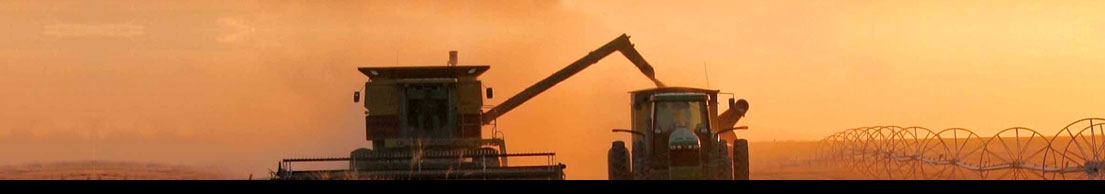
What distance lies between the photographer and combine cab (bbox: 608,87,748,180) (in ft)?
100

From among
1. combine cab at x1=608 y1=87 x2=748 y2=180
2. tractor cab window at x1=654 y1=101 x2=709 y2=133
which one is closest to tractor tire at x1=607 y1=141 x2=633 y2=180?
combine cab at x1=608 y1=87 x2=748 y2=180

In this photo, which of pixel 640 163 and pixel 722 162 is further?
pixel 640 163

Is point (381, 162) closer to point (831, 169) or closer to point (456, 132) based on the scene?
point (456, 132)

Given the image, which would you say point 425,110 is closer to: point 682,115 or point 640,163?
point 640,163

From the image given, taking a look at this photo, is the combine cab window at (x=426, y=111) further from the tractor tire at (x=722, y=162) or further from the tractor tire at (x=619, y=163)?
the tractor tire at (x=722, y=162)

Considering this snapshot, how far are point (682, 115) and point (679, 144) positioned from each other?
129cm

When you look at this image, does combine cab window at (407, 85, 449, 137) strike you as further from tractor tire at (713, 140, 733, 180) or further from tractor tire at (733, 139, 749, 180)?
tractor tire at (713, 140, 733, 180)

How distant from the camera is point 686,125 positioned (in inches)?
1236

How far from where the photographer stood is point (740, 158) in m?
32.8

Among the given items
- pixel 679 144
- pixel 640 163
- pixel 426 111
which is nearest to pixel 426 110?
pixel 426 111

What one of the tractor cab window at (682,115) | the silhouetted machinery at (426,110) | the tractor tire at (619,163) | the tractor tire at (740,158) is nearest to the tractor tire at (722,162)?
the tractor cab window at (682,115)

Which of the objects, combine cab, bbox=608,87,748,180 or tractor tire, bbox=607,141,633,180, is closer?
→ combine cab, bbox=608,87,748,180
